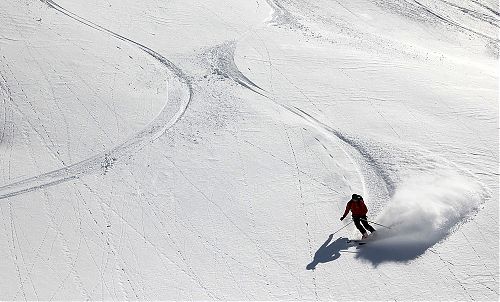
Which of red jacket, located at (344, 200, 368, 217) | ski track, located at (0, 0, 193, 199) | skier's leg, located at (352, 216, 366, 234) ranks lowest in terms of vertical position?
ski track, located at (0, 0, 193, 199)

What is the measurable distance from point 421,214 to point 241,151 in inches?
207

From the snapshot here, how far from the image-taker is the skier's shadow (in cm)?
1249

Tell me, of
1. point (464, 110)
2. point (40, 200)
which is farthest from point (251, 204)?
point (464, 110)

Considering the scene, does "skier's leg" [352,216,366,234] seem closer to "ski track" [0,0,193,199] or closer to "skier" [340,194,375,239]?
"skier" [340,194,375,239]

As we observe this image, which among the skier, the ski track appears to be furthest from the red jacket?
the ski track

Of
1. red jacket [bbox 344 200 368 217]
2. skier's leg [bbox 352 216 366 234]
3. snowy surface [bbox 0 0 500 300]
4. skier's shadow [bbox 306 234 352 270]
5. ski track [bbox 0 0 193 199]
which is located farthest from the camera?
ski track [bbox 0 0 193 199]

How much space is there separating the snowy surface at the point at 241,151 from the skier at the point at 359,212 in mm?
414

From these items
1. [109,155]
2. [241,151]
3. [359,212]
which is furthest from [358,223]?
[109,155]

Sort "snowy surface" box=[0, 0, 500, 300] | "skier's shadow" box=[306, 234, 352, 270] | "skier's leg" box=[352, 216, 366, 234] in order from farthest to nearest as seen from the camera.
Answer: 1. "skier's leg" box=[352, 216, 366, 234]
2. "skier's shadow" box=[306, 234, 352, 270]
3. "snowy surface" box=[0, 0, 500, 300]

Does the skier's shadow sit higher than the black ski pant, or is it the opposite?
the black ski pant

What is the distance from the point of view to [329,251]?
501 inches

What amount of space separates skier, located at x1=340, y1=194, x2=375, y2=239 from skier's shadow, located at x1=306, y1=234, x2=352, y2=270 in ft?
1.46

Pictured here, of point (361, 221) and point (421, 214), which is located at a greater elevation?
point (421, 214)

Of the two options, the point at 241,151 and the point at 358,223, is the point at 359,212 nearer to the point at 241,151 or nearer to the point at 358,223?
the point at 358,223
